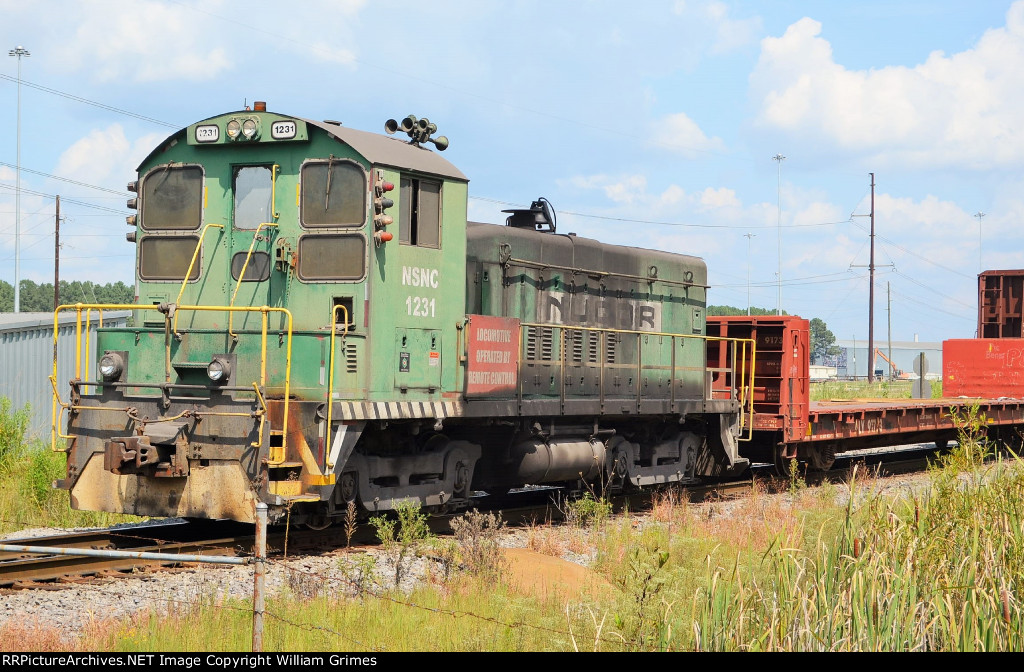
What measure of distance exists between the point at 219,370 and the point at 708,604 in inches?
206

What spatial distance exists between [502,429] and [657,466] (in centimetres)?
306

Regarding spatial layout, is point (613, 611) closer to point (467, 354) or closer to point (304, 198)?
point (467, 354)

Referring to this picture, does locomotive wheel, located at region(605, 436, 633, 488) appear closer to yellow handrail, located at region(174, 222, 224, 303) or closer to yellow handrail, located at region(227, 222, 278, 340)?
yellow handrail, located at region(227, 222, 278, 340)

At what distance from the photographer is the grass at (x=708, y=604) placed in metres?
5.88

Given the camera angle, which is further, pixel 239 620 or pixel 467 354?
pixel 467 354

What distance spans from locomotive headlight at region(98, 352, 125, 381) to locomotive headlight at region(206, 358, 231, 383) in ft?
3.65

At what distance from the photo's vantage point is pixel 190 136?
1091 cm

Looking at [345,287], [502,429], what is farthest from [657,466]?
[345,287]

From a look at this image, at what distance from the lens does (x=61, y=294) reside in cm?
9238

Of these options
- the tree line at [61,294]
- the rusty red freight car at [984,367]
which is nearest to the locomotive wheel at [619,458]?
the rusty red freight car at [984,367]

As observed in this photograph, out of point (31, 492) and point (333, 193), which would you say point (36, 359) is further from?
point (333, 193)

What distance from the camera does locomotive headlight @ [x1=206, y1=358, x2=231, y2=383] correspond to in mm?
9570

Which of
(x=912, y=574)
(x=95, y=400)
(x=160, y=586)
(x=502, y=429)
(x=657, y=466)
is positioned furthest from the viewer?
(x=657, y=466)

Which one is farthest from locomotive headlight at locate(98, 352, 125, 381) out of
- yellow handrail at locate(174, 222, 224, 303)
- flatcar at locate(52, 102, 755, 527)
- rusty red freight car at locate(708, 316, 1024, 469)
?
rusty red freight car at locate(708, 316, 1024, 469)
